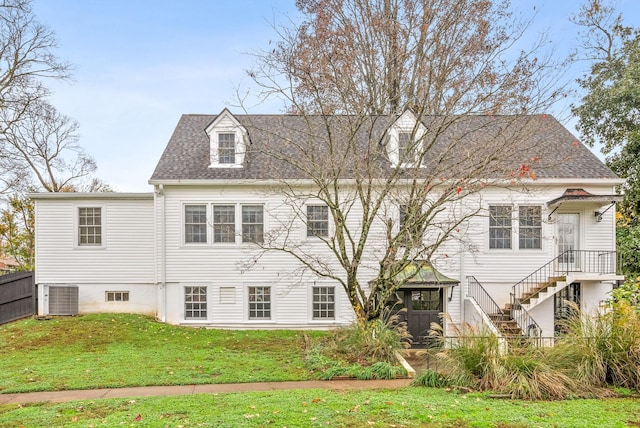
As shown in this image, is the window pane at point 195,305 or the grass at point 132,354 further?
the window pane at point 195,305

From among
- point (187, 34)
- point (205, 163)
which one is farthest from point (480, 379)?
point (187, 34)

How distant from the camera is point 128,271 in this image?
48.2ft

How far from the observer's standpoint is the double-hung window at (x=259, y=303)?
47.6 ft

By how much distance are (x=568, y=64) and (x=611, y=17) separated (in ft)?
47.1

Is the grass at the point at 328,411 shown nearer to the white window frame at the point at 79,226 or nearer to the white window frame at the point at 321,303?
the white window frame at the point at 321,303

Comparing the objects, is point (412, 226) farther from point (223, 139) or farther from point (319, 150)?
point (223, 139)

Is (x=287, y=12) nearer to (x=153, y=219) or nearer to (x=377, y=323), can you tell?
(x=377, y=323)

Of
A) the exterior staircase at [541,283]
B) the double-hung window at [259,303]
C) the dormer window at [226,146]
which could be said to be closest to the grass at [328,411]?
the exterior staircase at [541,283]

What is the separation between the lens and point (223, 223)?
14500mm

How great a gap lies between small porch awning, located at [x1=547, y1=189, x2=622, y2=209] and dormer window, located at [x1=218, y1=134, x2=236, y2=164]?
36.5 ft

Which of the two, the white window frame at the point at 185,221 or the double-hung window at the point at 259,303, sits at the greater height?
the white window frame at the point at 185,221

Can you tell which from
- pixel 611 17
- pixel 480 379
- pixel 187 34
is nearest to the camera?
pixel 480 379

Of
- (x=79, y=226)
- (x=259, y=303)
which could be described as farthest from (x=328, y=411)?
(x=79, y=226)

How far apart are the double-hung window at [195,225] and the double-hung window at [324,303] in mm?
4391
